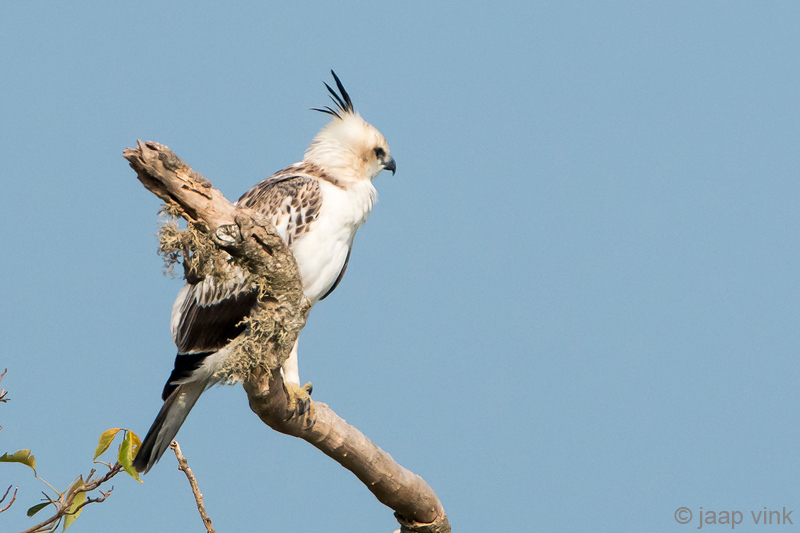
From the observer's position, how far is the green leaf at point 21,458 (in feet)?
9.71

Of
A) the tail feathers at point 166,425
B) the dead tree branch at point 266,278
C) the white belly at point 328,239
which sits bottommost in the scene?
the tail feathers at point 166,425

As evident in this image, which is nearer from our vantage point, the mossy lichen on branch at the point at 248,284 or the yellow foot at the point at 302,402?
the mossy lichen on branch at the point at 248,284

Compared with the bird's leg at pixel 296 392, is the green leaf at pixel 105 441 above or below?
below

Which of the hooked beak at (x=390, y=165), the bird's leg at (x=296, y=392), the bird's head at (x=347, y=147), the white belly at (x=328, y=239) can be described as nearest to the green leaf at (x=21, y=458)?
the bird's leg at (x=296, y=392)

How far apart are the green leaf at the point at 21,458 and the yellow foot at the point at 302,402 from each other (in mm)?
1161

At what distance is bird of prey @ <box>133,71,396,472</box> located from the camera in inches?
150

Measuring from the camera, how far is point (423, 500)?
4.43 metres

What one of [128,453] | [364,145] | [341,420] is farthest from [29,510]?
[364,145]

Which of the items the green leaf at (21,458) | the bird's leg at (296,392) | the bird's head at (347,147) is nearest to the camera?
the green leaf at (21,458)

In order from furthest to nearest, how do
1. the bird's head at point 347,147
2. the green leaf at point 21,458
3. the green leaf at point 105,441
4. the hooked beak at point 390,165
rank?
the hooked beak at point 390,165 < the bird's head at point 347,147 < the green leaf at point 105,441 < the green leaf at point 21,458

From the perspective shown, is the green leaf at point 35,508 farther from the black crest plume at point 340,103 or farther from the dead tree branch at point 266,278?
the black crest plume at point 340,103

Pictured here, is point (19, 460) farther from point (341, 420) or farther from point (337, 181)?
point (337, 181)

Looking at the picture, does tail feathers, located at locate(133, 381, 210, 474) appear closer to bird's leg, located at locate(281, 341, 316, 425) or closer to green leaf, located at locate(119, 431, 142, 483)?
bird's leg, located at locate(281, 341, 316, 425)

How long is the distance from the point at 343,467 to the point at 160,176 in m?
2.10
